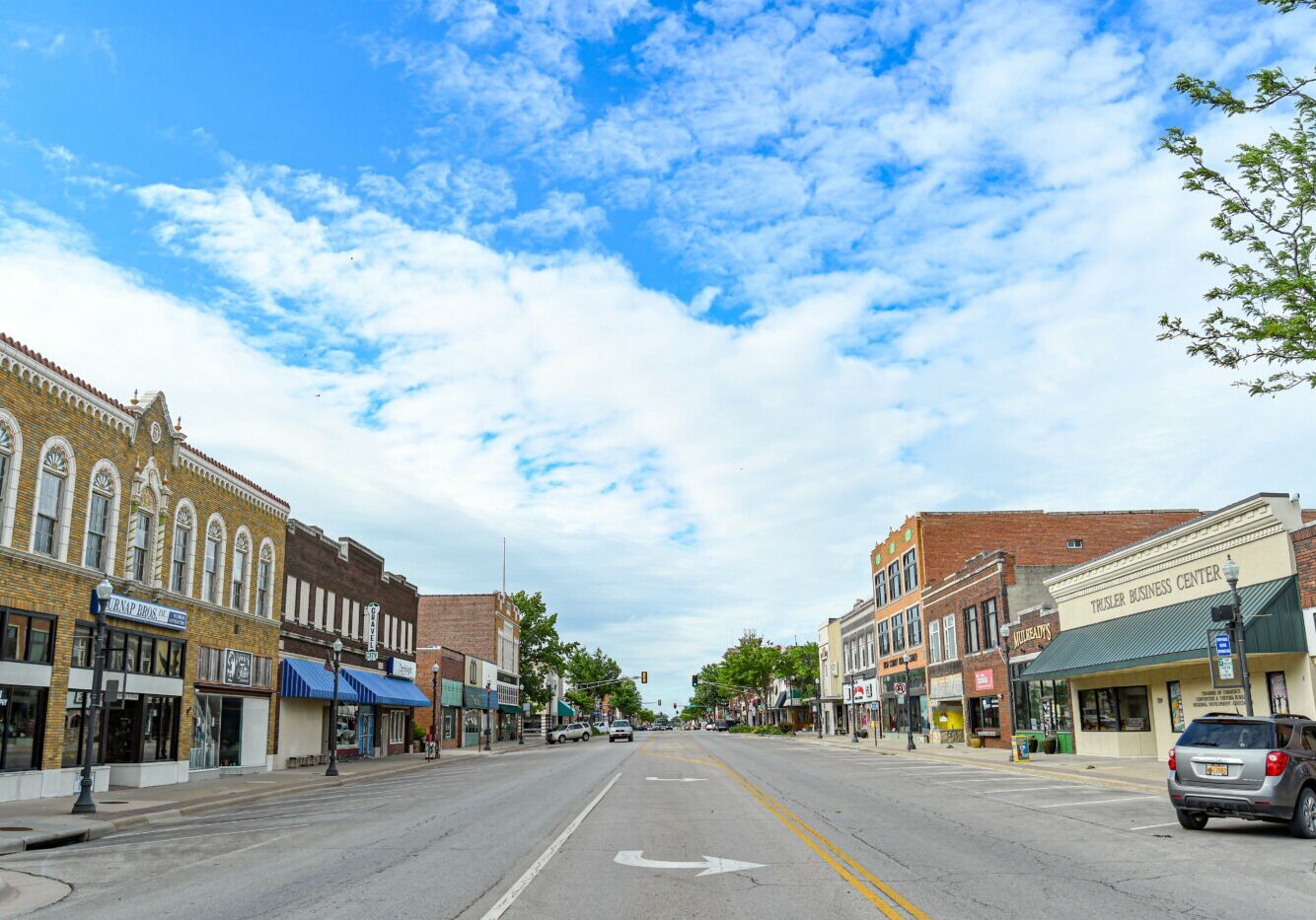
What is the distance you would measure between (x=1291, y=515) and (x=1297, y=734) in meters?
13.0

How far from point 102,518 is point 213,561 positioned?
21.7 feet

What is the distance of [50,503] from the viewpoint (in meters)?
23.3

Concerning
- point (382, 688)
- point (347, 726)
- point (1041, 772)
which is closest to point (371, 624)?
point (382, 688)

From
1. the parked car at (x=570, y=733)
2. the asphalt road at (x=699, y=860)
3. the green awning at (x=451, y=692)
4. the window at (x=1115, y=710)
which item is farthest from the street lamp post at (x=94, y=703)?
the parked car at (x=570, y=733)

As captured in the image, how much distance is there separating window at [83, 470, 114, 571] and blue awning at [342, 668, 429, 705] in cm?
1728

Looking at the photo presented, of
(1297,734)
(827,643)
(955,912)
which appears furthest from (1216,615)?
(827,643)

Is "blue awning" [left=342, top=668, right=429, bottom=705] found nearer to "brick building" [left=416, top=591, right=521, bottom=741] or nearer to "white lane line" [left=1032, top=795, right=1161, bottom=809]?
"brick building" [left=416, top=591, right=521, bottom=741]

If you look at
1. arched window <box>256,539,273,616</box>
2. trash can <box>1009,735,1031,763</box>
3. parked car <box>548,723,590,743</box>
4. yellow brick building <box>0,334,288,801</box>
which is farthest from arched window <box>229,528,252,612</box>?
parked car <box>548,723,590,743</box>

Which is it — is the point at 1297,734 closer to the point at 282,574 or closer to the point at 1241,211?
the point at 1241,211

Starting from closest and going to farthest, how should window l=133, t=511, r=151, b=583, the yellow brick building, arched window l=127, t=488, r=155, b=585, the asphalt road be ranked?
the asphalt road
the yellow brick building
arched window l=127, t=488, r=155, b=585
window l=133, t=511, r=151, b=583

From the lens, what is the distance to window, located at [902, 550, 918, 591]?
2428 inches

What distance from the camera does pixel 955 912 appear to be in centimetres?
893

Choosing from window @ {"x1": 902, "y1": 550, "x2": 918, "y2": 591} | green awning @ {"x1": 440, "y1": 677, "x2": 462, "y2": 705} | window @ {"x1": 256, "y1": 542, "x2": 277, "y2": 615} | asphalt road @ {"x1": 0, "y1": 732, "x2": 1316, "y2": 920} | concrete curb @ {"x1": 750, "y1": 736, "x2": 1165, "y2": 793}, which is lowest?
concrete curb @ {"x1": 750, "y1": 736, "x2": 1165, "y2": 793}

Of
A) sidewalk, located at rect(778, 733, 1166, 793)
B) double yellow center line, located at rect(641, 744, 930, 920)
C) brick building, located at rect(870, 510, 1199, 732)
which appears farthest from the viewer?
brick building, located at rect(870, 510, 1199, 732)
